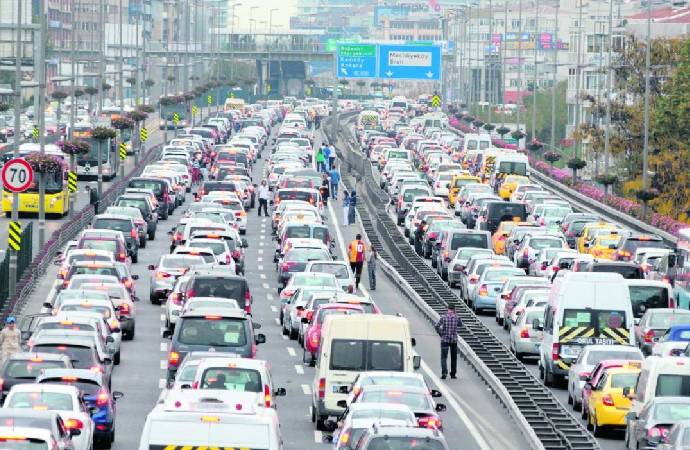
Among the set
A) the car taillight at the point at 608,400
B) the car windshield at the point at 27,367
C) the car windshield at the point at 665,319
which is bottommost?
the car windshield at the point at 665,319

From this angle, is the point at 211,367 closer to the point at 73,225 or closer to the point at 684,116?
the point at 73,225

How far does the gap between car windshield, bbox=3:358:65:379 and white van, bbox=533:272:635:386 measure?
1184 cm

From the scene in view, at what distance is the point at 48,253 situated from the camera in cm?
6269

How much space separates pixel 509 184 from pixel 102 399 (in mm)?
58688

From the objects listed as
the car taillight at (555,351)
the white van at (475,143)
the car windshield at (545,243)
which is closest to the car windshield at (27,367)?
the car taillight at (555,351)

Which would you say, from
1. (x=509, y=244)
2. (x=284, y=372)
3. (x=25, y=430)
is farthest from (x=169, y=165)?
(x=25, y=430)

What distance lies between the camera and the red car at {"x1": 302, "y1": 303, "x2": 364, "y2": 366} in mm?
42469

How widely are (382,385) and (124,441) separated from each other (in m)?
4.28

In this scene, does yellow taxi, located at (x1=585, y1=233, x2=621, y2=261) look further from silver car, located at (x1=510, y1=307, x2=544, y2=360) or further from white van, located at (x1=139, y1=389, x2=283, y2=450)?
white van, located at (x1=139, y1=389, x2=283, y2=450)

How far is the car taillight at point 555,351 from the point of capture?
41250 mm

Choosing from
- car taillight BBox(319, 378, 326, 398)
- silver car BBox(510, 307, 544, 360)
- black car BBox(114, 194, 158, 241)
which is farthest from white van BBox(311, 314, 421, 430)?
black car BBox(114, 194, 158, 241)

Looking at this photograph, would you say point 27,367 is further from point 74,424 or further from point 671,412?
point 671,412

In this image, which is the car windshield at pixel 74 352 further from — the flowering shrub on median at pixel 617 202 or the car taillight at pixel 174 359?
the flowering shrub on median at pixel 617 202

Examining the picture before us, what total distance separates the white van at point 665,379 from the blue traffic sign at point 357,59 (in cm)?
10896
